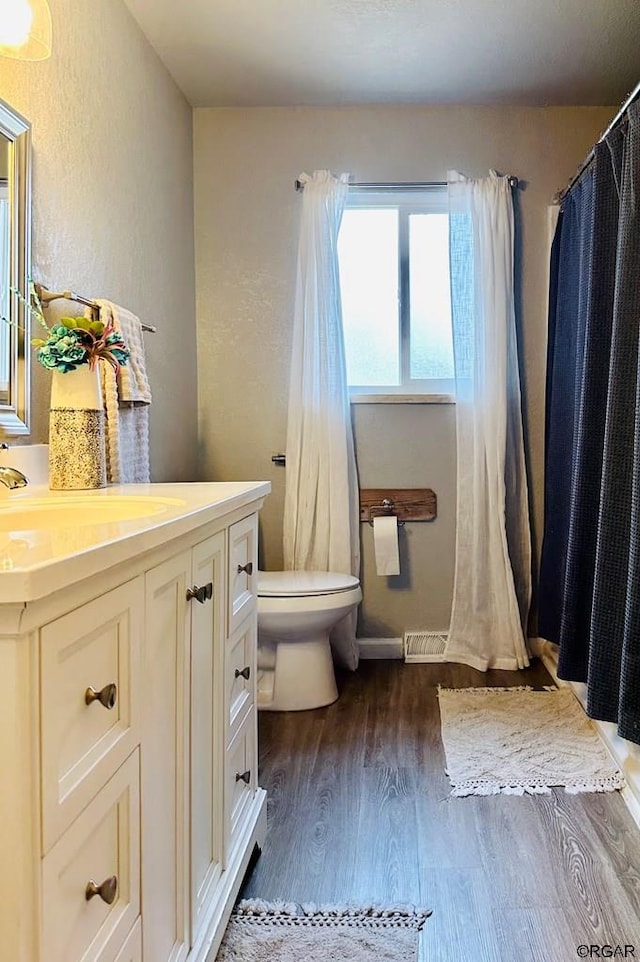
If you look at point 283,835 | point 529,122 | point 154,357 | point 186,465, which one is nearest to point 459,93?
point 529,122

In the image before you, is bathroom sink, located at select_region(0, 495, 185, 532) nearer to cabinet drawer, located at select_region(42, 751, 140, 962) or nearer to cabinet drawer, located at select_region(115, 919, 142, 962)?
cabinet drawer, located at select_region(42, 751, 140, 962)

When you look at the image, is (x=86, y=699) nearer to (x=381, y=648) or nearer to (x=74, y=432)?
(x=74, y=432)

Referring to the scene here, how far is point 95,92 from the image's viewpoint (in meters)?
2.02

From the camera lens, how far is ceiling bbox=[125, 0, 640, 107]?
7.62 feet

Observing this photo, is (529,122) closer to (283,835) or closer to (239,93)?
(239,93)

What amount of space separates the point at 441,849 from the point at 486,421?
1.70 m

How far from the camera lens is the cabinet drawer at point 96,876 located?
0.70 metres

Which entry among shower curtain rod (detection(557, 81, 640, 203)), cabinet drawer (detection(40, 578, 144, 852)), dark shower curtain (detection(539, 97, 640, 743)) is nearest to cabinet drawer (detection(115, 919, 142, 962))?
cabinet drawer (detection(40, 578, 144, 852))

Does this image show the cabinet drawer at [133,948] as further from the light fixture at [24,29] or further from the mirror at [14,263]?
the light fixture at [24,29]

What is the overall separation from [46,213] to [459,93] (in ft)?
6.22

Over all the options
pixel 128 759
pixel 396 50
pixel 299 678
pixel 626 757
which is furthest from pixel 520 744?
pixel 396 50

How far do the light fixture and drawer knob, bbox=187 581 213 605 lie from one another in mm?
1109

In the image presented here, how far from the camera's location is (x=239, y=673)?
1.56 m

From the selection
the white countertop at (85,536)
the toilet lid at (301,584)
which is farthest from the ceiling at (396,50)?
the toilet lid at (301,584)
